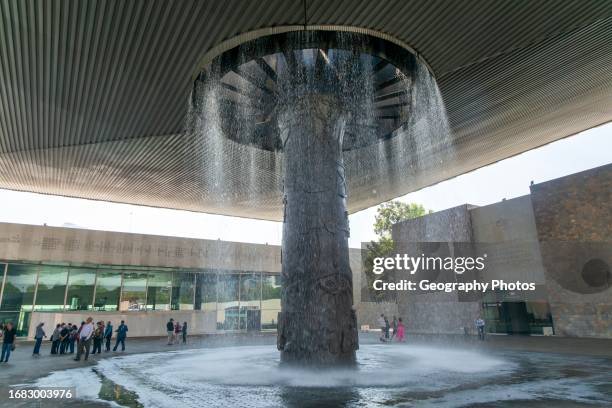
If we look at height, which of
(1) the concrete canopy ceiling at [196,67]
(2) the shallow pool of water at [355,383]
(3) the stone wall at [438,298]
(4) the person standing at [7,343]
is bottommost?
(2) the shallow pool of water at [355,383]

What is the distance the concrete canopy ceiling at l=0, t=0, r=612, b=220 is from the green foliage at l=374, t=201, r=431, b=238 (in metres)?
17.8

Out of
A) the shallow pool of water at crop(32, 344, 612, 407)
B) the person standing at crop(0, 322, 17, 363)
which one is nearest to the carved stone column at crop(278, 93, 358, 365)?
the shallow pool of water at crop(32, 344, 612, 407)

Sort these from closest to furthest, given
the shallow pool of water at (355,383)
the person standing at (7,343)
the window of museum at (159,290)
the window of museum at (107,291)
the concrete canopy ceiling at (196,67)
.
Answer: the shallow pool of water at (355,383) < the concrete canopy ceiling at (196,67) < the person standing at (7,343) < the window of museum at (107,291) < the window of museum at (159,290)

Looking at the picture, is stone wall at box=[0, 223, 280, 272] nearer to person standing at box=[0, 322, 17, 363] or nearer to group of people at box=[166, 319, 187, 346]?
group of people at box=[166, 319, 187, 346]

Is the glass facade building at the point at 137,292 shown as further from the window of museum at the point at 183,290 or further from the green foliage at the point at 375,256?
the green foliage at the point at 375,256

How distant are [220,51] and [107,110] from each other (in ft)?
16.5

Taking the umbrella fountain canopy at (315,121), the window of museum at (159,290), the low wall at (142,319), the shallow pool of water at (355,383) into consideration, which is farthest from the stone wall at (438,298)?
the window of museum at (159,290)

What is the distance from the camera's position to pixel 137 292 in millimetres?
24516

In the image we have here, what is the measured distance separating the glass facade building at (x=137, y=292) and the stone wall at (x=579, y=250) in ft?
58.3

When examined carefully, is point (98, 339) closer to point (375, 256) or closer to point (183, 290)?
point (183, 290)

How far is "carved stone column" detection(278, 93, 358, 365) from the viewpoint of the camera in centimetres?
895

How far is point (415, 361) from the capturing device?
10430mm

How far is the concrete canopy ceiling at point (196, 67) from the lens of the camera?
882cm

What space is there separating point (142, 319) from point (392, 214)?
2271 centimetres
